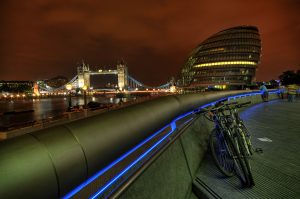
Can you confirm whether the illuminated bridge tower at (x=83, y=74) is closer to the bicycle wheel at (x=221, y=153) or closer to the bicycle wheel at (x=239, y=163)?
the bicycle wheel at (x=221, y=153)

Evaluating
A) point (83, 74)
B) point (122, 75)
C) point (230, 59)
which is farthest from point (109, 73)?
point (230, 59)

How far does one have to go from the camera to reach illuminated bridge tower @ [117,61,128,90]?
162 meters

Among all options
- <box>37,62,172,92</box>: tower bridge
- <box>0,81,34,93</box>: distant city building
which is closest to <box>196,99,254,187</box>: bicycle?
<box>37,62,172,92</box>: tower bridge

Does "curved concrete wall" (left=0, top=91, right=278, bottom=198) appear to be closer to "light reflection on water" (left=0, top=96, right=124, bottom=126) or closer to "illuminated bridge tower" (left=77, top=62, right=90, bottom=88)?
"light reflection on water" (left=0, top=96, right=124, bottom=126)

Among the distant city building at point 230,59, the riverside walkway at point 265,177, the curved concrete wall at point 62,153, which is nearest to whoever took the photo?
the curved concrete wall at point 62,153

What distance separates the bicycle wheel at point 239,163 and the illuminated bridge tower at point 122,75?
15641 centimetres

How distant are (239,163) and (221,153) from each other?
1.07 feet

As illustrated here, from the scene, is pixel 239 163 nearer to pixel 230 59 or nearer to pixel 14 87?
pixel 230 59

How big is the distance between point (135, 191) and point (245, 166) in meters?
2.15

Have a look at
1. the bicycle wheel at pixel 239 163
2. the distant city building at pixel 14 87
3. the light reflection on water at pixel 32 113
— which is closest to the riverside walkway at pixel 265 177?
the bicycle wheel at pixel 239 163

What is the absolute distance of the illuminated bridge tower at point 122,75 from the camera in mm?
161800

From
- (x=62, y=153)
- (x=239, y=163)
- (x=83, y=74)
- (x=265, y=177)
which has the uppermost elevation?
(x=83, y=74)

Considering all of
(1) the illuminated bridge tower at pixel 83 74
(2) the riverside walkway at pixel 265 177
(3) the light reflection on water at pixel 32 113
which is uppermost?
(1) the illuminated bridge tower at pixel 83 74

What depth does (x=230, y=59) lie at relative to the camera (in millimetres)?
100125
